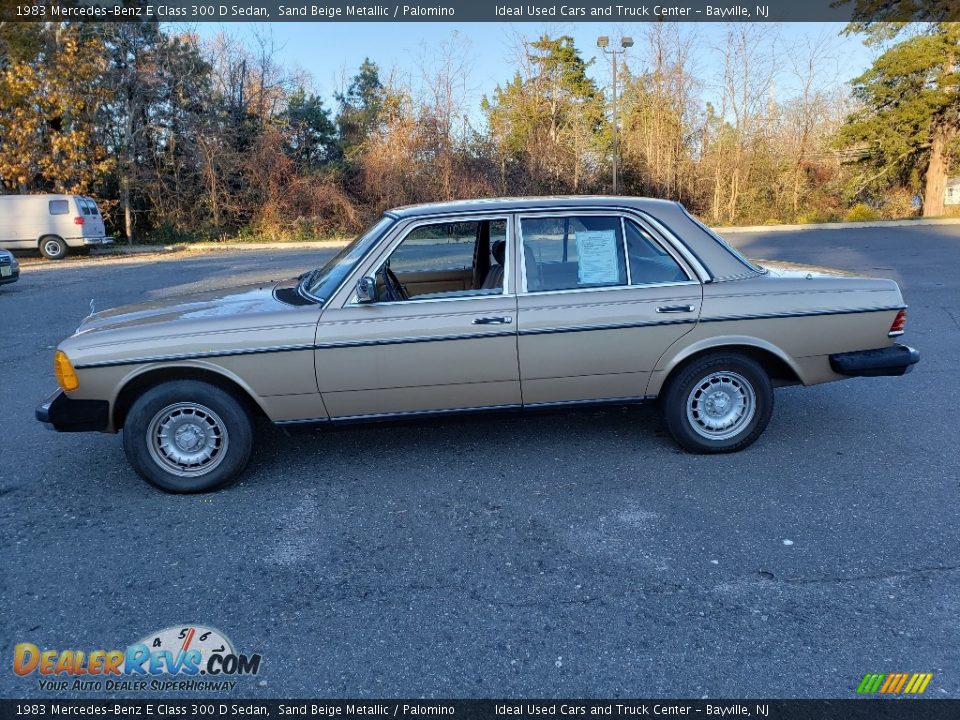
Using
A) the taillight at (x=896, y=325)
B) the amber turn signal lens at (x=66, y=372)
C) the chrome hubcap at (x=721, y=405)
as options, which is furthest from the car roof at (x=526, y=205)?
the amber turn signal lens at (x=66, y=372)

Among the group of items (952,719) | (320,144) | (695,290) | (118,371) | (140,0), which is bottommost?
(952,719)

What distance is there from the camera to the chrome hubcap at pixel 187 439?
4086 mm

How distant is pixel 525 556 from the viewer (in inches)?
133

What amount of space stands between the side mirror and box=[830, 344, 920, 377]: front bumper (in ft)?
9.65

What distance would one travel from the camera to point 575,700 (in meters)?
2.47

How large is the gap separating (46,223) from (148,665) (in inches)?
894

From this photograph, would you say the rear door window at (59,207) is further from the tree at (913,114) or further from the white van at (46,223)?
the tree at (913,114)

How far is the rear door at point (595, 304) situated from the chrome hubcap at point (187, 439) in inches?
74.1

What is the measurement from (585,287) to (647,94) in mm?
31102

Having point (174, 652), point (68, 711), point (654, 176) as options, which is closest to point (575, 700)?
point (174, 652)

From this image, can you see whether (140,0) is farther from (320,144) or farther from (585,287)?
(585,287)

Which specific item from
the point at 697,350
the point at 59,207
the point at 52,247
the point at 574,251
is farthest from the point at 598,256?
the point at 52,247

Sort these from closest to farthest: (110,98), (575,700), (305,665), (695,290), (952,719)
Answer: (952,719) < (575,700) < (305,665) < (695,290) < (110,98)

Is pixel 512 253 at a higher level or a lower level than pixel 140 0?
lower
